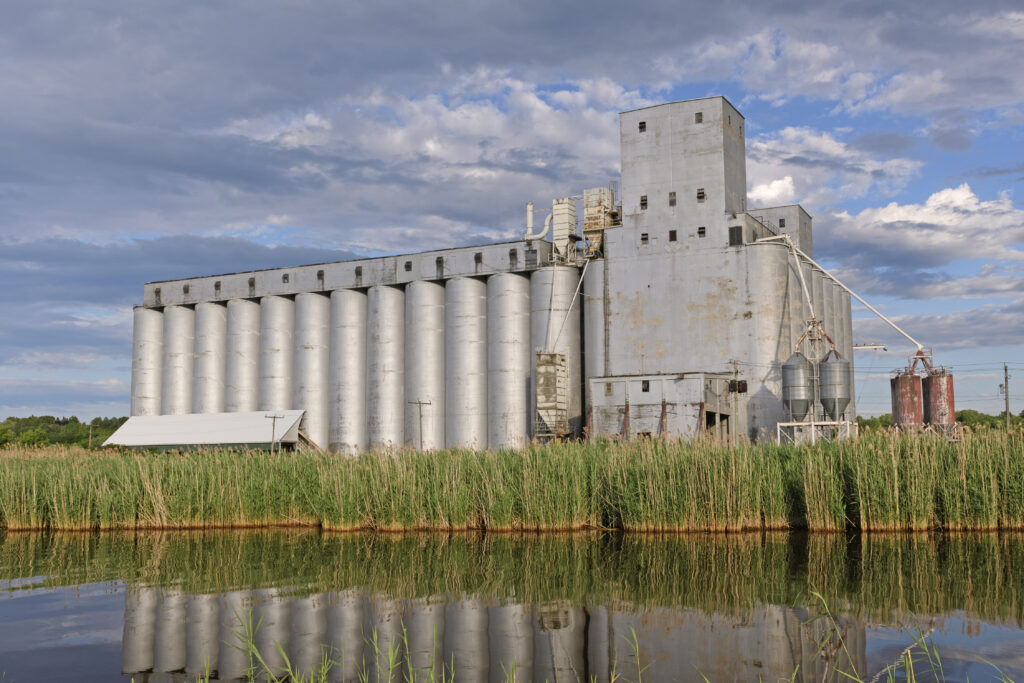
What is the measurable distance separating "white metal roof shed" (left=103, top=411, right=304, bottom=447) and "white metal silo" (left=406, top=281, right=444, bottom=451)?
8478 millimetres

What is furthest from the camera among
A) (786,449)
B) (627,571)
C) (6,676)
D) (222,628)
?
(786,449)

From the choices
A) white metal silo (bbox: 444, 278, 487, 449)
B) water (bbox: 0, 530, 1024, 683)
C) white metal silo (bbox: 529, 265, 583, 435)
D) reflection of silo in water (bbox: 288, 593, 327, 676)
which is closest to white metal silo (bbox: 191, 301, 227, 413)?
white metal silo (bbox: 444, 278, 487, 449)

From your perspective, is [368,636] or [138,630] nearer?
[368,636]

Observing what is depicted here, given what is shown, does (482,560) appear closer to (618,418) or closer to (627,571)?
(627,571)

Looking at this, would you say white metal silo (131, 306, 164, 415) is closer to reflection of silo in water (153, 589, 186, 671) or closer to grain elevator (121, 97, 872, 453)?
grain elevator (121, 97, 872, 453)

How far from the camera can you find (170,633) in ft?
37.6

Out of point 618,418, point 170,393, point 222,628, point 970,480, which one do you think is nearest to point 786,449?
point 970,480

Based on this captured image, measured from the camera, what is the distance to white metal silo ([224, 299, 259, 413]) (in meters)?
60.3

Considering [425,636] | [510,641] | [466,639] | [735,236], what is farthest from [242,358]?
[510,641]

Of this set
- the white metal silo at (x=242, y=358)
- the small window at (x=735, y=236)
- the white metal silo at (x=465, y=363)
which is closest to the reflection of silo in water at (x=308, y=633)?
the small window at (x=735, y=236)

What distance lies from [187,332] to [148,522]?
43556mm

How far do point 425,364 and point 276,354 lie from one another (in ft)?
40.6

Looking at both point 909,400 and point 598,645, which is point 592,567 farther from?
point 909,400

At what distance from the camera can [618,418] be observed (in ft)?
149
